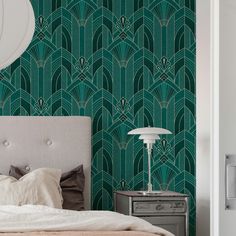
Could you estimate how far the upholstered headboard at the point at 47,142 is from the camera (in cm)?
489

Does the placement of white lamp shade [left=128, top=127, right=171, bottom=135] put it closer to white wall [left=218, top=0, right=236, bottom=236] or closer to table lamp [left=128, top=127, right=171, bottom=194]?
table lamp [left=128, top=127, right=171, bottom=194]

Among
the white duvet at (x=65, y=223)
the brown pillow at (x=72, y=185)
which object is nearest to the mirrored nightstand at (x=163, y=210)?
the brown pillow at (x=72, y=185)

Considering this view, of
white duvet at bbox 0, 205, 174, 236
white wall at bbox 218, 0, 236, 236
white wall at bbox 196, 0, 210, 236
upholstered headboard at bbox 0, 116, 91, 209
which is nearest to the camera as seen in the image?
white wall at bbox 218, 0, 236, 236

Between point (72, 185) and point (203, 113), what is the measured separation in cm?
137

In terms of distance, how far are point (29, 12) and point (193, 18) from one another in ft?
11.3

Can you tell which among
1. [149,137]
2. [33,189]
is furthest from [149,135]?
[33,189]

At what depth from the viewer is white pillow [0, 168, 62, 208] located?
4258mm

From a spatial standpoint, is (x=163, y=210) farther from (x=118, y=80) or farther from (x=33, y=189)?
(x=118, y=80)

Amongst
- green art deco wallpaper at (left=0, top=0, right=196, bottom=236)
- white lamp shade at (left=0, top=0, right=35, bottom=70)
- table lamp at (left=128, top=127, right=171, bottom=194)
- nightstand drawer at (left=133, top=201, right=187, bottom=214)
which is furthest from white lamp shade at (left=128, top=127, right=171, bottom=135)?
white lamp shade at (left=0, top=0, right=35, bottom=70)

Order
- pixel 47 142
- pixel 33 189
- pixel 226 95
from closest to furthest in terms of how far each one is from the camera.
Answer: pixel 226 95, pixel 33 189, pixel 47 142

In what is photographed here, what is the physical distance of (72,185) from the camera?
15.6 ft

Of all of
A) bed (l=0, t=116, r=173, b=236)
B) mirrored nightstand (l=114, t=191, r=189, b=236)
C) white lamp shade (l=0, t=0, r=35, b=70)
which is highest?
white lamp shade (l=0, t=0, r=35, b=70)

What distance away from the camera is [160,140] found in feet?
17.2

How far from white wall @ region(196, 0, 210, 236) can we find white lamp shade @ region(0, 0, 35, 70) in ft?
10.5
